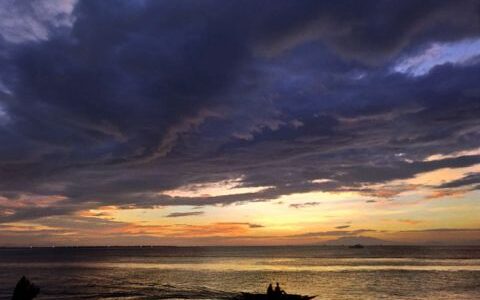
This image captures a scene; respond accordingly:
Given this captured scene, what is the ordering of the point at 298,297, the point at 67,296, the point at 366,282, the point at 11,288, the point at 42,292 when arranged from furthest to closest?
the point at 366,282 < the point at 11,288 < the point at 42,292 < the point at 67,296 < the point at 298,297

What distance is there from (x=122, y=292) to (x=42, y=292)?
1321cm

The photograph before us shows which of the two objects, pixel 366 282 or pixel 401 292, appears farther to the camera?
pixel 366 282

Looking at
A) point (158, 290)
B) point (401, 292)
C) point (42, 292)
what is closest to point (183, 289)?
point (158, 290)

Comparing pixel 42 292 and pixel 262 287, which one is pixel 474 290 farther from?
pixel 42 292

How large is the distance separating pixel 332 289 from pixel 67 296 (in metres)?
45.9

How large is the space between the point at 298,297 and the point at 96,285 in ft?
147

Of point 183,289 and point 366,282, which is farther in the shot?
point 366,282

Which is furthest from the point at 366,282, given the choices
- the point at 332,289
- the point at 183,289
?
the point at 183,289

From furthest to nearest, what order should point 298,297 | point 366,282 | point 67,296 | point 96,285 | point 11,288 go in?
point 366,282 → point 96,285 → point 11,288 → point 67,296 → point 298,297

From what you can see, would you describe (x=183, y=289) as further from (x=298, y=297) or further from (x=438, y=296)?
(x=438, y=296)

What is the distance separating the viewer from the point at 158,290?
271ft

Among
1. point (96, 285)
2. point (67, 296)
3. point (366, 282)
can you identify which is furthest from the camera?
point (366, 282)

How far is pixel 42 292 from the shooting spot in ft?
258

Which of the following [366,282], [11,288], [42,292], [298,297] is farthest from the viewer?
[366,282]
